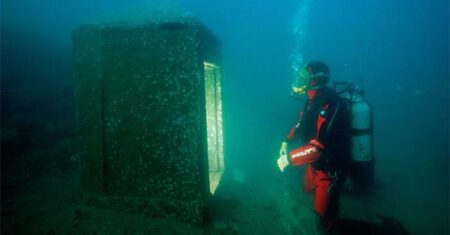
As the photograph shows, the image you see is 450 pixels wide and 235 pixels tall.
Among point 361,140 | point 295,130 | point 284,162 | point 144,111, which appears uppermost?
point 144,111

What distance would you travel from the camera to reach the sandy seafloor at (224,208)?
316 cm

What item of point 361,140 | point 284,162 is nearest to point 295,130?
point 284,162

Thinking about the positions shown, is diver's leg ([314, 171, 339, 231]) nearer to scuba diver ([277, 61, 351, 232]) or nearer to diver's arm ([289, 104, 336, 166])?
scuba diver ([277, 61, 351, 232])

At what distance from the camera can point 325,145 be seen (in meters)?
3.11

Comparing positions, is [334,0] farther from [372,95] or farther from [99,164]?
[99,164]

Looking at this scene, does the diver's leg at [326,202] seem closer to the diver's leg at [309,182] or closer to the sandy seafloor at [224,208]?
the sandy seafloor at [224,208]

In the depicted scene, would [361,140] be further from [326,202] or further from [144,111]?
[144,111]

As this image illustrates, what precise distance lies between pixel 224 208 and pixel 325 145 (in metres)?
1.70

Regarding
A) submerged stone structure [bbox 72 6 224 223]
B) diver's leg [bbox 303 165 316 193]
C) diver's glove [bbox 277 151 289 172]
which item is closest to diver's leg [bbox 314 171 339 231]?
diver's glove [bbox 277 151 289 172]

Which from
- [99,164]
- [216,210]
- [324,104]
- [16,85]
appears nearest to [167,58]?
[99,164]

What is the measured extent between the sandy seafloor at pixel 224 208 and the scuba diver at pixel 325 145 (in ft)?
1.91

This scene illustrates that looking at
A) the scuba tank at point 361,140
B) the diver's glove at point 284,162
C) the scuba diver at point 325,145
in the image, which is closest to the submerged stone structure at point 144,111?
the diver's glove at point 284,162

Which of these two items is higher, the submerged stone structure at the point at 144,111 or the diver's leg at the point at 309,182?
the submerged stone structure at the point at 144,111

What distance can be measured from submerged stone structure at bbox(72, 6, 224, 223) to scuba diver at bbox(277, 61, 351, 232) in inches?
53.2
